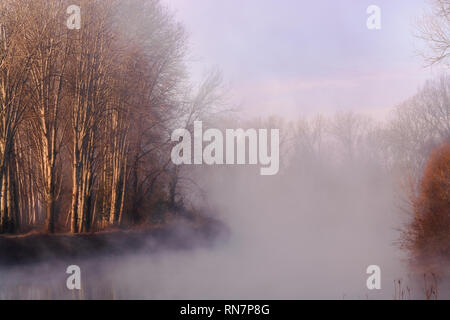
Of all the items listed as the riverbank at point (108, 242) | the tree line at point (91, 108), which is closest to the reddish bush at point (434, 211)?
the riverbank at point (108, 242)

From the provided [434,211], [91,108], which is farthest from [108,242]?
[434,211]

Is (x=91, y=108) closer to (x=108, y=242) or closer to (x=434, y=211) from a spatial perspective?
(x=108, y=242)

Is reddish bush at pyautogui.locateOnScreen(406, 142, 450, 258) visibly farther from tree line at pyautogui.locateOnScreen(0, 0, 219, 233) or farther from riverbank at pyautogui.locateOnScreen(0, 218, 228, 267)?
tree line at pyautogui.locateOnScreen(0, 0, 219, 233)

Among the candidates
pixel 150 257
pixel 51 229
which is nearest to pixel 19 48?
pixel 51 229

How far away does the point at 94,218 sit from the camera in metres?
25.3

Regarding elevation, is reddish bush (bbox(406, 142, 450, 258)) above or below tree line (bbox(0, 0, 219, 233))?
below

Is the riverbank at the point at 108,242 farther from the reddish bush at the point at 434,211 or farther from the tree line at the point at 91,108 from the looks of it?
the reddish bush at the point at 434,211

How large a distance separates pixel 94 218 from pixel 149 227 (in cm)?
307

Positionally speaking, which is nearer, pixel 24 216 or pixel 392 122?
pixel 24 216

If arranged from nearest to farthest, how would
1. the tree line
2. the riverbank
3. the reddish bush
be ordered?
the reddish bush → the riverbank → the tree line

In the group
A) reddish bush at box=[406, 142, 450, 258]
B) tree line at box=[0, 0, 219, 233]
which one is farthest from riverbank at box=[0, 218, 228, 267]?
reddish bush at box=[406, 142, 450, 258]

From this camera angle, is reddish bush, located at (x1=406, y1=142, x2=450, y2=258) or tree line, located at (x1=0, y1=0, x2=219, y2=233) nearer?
reddish bush, located at (x1=406, y1=142, x2=450, y2=258)
